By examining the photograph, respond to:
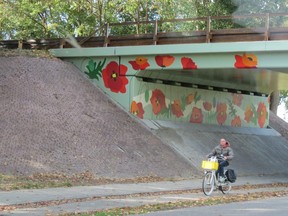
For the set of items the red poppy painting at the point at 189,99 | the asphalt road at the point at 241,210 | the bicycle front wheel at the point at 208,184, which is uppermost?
the red poppy painting at the point at 189,99

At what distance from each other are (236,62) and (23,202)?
13.0 m

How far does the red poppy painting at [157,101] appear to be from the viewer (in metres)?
25.7

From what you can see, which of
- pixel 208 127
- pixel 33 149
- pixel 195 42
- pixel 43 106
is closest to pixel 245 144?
pixel 208 127

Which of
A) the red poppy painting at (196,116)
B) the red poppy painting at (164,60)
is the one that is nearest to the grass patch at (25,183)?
the red poppy painting at (164,60)

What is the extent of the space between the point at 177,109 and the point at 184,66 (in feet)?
13.2

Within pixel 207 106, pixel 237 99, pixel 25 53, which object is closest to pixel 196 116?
pixel 207 106

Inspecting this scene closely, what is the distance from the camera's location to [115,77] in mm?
25734

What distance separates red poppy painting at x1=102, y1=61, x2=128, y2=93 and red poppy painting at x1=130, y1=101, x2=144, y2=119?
859 millimetres

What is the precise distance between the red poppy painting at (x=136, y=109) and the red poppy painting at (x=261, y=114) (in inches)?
479

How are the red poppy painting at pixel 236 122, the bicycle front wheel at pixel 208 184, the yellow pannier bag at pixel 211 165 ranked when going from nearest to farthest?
the bicycle front wheel at pixel 208 184
the yellow pannier bag at pixel 211 165
the red poppy painting at pixel 236 122

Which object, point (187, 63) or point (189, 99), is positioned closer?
point (187, 63)

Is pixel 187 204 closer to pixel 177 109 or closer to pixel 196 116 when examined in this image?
pixel 177 109

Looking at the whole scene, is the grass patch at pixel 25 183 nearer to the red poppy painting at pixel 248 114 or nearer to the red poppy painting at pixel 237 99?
the red poppy painting at pixel 237 99

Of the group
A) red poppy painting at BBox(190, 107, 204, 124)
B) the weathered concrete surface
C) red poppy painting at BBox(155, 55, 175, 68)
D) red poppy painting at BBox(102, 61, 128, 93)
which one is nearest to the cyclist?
the weathered concrete surface
